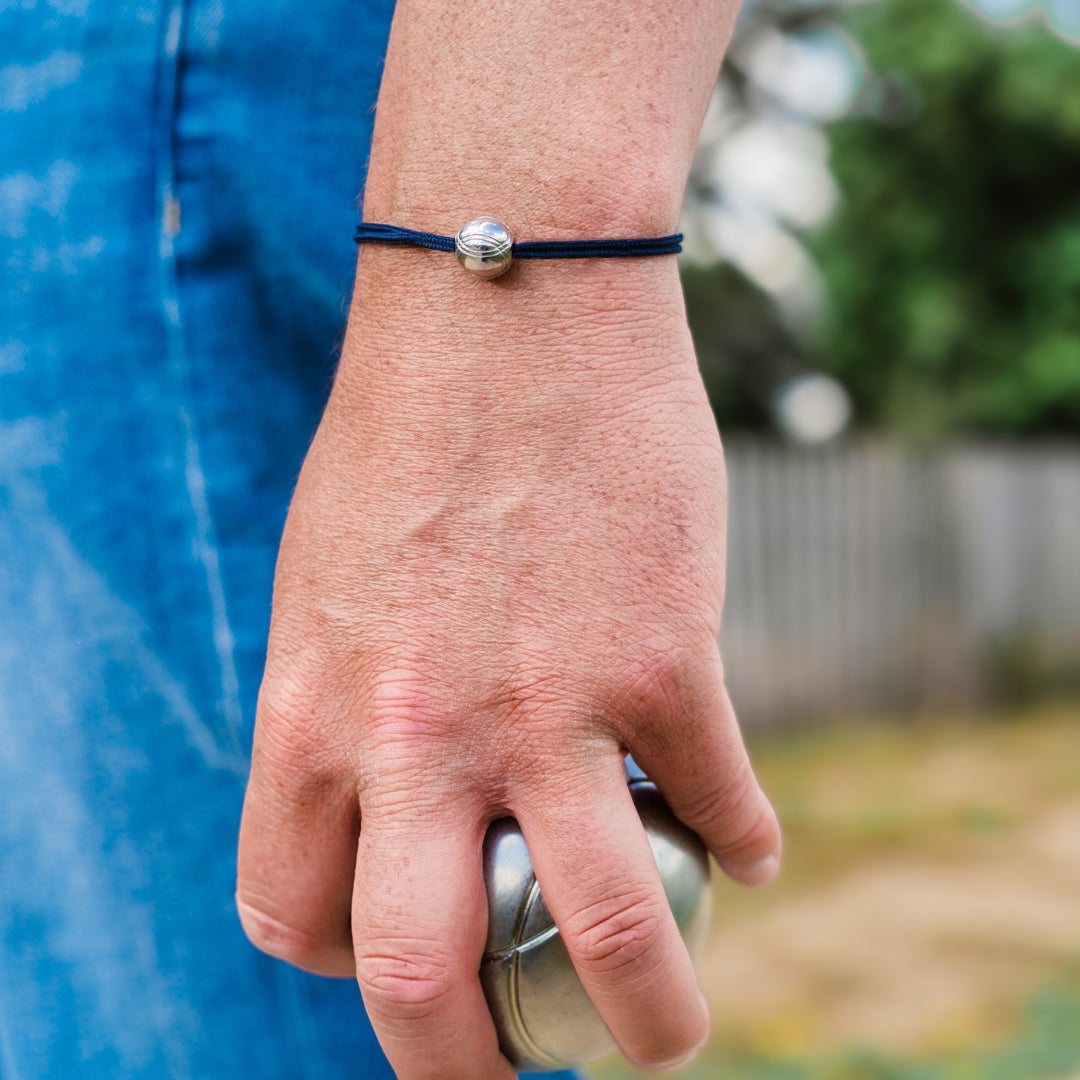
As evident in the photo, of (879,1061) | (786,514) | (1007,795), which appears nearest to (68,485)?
(879,1061)

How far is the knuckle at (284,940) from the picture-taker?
946 mm

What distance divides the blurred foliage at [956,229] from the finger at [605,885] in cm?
864

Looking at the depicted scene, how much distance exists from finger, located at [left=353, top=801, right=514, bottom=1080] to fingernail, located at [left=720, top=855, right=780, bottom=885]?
265 millimetres

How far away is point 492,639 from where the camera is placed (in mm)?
850

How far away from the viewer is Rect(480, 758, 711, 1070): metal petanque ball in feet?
2.90

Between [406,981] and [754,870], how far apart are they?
35 cm

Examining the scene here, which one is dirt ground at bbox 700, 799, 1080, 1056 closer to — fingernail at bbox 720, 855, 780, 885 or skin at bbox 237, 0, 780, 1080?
fingernail at bbox 720, 855, 780, 885

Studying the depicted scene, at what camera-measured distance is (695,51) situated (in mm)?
918

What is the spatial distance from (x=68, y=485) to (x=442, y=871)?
484 millimetres

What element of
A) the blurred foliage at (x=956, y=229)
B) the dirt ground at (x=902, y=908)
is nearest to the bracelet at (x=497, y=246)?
the dirt ground at (x=902, y=908)

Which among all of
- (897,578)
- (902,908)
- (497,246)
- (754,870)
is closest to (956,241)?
(897,578)

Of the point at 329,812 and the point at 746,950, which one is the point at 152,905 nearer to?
the point at 329,812

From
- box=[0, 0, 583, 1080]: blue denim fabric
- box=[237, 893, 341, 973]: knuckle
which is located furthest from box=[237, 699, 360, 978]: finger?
box=[0, 0, 583, 1080]: blue denim fabric

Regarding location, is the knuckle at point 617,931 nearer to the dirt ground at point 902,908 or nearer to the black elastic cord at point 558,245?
the black elastic cord at point 558,245
